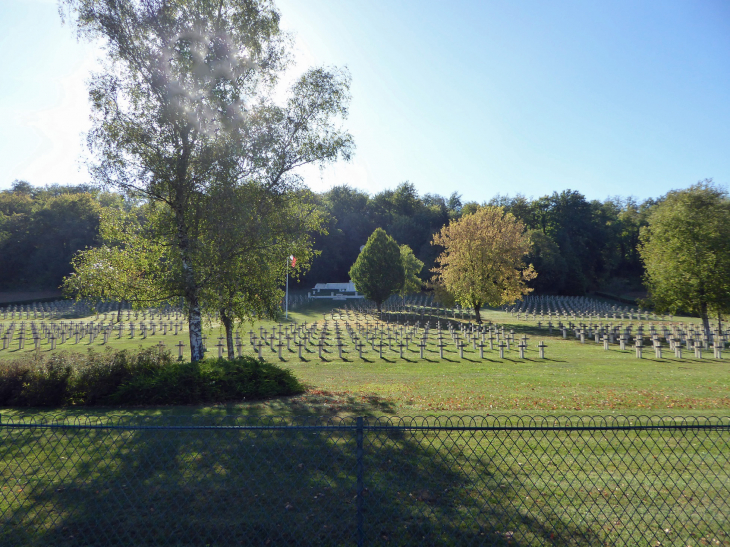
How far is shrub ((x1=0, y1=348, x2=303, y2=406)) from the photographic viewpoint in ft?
32.5

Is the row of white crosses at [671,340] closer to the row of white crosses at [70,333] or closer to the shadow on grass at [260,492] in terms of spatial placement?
the shadow on grass at [260,492]

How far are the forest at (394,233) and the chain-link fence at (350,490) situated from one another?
201 feet

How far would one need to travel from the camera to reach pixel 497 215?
127 ft

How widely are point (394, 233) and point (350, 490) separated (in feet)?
236

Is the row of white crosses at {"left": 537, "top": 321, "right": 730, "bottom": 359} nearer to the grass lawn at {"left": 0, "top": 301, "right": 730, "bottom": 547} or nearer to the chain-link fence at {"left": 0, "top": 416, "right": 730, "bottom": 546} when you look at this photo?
the grass lawn at {"left": 0, "top": 301, "right": 730, "bottom": 547}

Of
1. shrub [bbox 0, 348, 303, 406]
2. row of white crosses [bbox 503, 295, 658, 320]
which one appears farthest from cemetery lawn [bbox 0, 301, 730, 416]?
row of white crosses [bbox 503, 295, 658, 320]

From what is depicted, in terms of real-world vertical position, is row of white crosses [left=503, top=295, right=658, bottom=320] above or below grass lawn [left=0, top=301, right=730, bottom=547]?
below

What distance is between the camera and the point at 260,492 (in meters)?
5.37

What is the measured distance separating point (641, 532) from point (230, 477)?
4.95 meters

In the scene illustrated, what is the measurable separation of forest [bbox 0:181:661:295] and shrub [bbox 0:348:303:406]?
57122 mm

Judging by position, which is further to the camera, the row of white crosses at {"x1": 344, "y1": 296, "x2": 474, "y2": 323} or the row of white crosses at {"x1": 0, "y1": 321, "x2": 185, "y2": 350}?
the row of white crosses at {"x1": 344, "y1": 296, "x2": 474, "y2": 323}

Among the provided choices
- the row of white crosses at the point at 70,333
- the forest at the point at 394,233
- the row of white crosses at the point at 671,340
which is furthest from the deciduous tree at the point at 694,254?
the forest at the point at 394,233

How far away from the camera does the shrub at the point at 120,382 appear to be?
991 cm

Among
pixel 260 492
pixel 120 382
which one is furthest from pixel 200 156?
pixel 260 492
